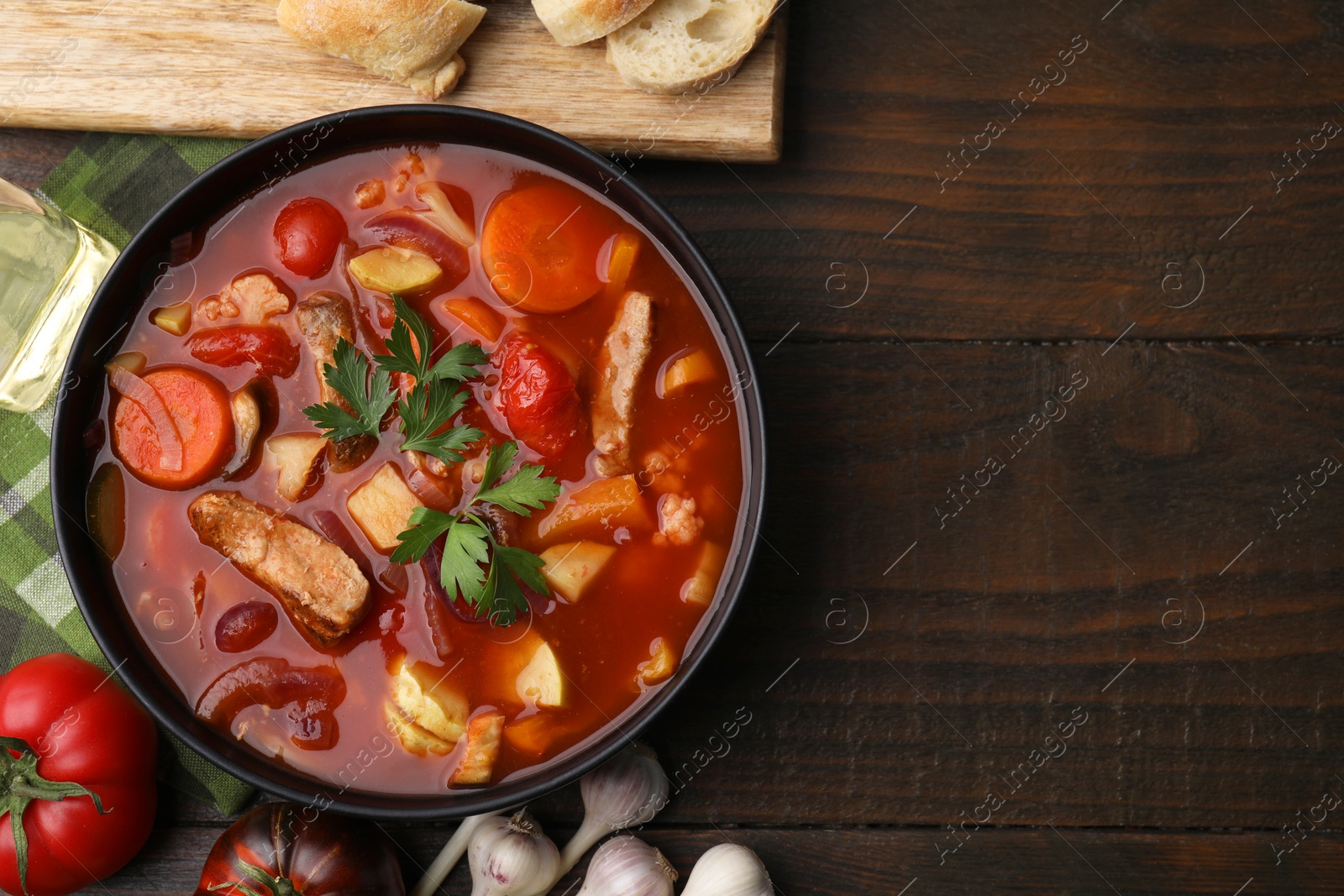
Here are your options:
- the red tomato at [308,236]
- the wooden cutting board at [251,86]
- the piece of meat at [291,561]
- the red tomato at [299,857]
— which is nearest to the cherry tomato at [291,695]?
the piece of meat at [291,561]

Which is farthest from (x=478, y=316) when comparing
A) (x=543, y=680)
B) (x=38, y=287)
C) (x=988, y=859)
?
(x=988, y=859)

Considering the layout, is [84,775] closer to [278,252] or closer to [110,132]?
[278,252]

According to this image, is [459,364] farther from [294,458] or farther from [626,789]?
[626,789]

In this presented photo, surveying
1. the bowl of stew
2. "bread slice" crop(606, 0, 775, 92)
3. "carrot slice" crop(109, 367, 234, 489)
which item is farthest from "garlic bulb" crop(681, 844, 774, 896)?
"bread slice" crop(606, 0, 775, 92)

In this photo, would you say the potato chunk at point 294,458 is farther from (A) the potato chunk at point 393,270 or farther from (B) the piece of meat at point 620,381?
(B) the piece of meat at point 620,381

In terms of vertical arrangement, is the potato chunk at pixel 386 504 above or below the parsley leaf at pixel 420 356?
below

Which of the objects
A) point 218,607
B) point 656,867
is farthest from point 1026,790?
point 218,607

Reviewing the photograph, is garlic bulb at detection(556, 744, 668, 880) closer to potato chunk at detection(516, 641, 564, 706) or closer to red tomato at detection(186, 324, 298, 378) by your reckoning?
potato chunk at detection(516, 641, 564, 706)
